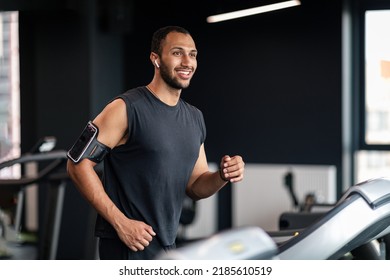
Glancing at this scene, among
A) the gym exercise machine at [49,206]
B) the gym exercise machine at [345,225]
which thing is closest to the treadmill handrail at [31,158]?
the gym exercise machine at [49,206]

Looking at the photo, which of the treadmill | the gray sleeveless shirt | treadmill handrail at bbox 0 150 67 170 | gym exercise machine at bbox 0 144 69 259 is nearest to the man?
the gray sleeveless shirt

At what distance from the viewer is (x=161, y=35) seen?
2.09m

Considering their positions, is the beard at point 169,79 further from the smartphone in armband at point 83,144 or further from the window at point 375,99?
the window at point 375,99

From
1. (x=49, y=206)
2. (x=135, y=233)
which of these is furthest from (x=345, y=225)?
(x=49, y=206)

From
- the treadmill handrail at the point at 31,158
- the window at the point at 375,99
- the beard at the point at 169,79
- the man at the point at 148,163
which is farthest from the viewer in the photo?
the treadmill handrail at the point at 31,158

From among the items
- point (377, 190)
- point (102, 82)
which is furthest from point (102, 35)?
point (377, 190)

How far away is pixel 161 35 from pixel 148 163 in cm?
37

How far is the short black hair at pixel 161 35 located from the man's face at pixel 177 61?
0.02m

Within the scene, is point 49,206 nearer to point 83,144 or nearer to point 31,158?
point 31,158

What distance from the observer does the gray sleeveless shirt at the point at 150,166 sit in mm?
1951

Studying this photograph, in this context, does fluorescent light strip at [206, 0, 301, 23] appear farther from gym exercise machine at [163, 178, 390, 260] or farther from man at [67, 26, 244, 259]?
gym exercise machine at [163, 178, 390, 260]

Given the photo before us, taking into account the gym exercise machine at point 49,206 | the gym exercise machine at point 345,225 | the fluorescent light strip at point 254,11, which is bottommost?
the gym exercise machine at point 49,206

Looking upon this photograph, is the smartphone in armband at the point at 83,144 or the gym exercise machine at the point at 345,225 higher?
the smartphone in armband at the point at 83,144

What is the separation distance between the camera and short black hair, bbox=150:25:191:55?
6.75 ft
